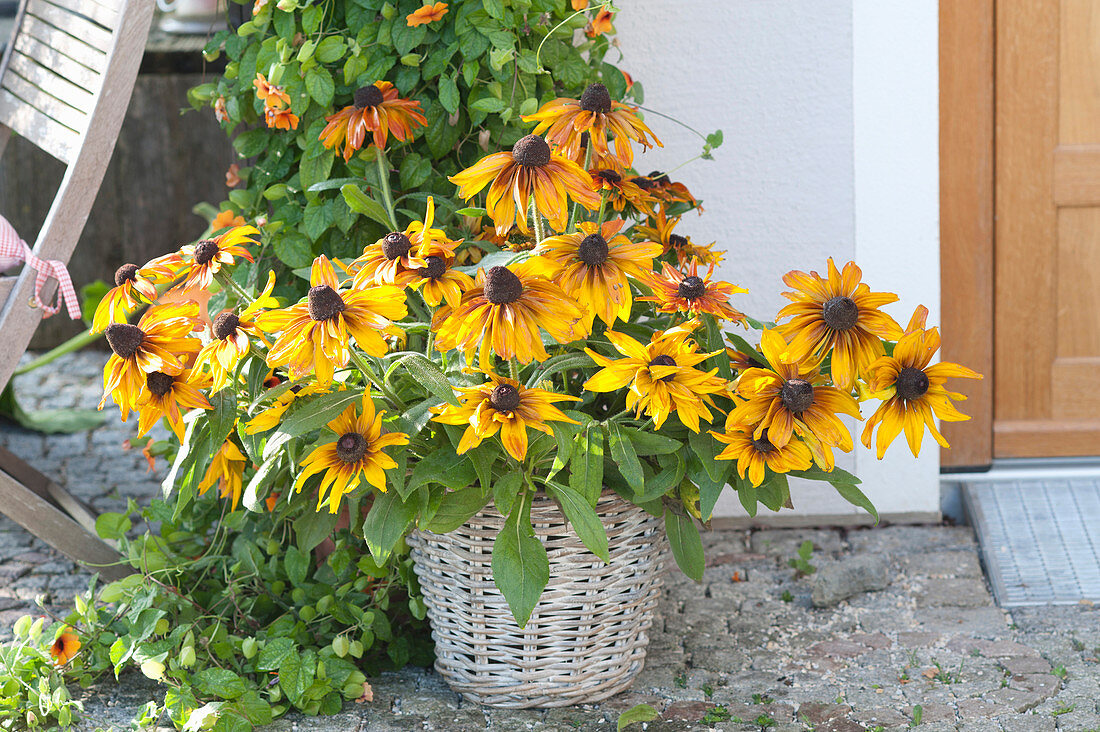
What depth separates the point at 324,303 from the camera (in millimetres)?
1199

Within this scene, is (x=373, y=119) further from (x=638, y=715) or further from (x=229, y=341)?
(x=638, y=715)

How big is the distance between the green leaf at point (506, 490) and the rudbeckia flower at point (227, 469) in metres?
0.45

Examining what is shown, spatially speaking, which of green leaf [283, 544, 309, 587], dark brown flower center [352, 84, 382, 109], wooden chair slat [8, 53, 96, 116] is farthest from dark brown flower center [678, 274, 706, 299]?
wooden chair slat [8, 53, 96, 116]

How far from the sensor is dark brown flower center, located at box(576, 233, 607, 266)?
4.10ft

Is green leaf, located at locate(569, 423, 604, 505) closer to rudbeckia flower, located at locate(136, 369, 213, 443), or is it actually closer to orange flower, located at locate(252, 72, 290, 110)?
rudbeckia flower, located at locate(136, 369, 213, 443)

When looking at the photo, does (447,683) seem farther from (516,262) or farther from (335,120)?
(335,120)

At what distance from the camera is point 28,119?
6.80 ft

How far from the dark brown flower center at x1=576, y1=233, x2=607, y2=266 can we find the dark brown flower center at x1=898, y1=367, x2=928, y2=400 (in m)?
0.42

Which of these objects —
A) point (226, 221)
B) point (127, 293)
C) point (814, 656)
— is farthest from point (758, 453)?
point (226, 221)

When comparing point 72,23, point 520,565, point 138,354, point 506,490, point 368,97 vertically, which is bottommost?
point 520,565

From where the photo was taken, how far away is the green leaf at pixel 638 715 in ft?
5.15

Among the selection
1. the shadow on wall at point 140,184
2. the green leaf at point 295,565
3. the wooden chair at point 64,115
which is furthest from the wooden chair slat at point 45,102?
the shadow on wall at point 140,184

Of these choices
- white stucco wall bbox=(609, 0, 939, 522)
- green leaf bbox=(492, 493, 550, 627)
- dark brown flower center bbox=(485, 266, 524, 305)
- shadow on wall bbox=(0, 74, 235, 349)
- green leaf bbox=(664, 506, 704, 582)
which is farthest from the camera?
shadow on wall bbox=(0, 74, 235, 349)

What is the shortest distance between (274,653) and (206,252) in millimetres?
663
